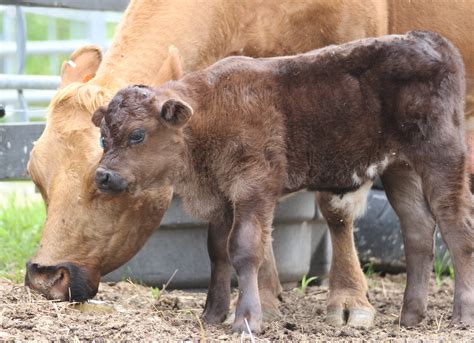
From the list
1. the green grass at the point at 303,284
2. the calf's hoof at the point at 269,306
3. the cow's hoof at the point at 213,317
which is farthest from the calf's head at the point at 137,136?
the green grass at the point at 303,284

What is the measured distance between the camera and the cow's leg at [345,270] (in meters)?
5.72

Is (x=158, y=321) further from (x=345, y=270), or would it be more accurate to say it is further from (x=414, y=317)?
(x=345, y=270)

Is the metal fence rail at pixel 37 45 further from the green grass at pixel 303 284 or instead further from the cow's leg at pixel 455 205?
the cow's leg at pixel 455 205

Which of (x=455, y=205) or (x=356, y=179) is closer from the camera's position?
(x=455, y=205)

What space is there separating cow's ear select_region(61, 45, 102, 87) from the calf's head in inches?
41.2

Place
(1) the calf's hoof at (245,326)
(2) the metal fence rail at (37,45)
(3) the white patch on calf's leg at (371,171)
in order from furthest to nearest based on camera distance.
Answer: (2) the metal fence rail at (37,45) < (3) the white patch on calf's leg at (371,171) < (1) the calf's hoof at (245,326)

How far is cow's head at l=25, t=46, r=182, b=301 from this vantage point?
17.0 ft

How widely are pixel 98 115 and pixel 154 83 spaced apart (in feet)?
1.94

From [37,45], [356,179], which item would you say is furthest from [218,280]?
[37,45]

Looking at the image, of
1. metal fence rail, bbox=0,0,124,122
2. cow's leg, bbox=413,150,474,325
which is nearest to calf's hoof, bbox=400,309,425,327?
cow's leg, bbox=413,150,474,325

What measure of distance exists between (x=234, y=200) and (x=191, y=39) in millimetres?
1219

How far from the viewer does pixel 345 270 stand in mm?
6145

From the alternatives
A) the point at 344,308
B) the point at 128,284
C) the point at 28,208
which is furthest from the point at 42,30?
the point at 344,308

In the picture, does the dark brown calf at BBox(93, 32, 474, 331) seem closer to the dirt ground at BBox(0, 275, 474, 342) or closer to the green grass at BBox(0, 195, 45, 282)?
the dirt ground at BBox(0, 275, 474, 342)
